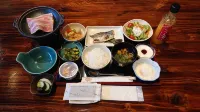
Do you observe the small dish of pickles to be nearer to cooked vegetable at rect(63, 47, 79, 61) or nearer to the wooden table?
cooked vegetable at rect(63, 47, 79, 61)

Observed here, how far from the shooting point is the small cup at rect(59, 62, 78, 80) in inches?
48.2

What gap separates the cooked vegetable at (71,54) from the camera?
130cm

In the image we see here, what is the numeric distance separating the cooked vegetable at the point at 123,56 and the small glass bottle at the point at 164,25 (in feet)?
0.99

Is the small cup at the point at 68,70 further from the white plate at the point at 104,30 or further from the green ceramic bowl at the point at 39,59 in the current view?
the white plate at the point at 104,30

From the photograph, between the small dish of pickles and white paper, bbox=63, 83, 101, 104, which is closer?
white paper, bbox=63, 83, 101, 104

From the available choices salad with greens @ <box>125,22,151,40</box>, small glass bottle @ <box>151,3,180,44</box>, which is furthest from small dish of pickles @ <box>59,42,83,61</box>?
small glass bottle @ <box>151,3,180,44</box>

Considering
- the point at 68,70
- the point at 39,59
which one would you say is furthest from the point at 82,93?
the point at 39,59

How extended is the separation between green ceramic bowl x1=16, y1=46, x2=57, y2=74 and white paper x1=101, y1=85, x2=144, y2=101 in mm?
451

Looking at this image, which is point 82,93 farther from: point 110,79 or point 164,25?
point 164,25

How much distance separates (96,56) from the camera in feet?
4.27

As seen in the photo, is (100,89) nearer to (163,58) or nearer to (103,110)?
(103,110)

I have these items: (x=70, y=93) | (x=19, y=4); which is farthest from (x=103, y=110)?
(x=19, y=4)

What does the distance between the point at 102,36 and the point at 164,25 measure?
50cm

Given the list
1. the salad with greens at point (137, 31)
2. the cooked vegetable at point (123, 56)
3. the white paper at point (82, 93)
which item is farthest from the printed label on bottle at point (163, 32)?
the white paper at point (82, 93)
